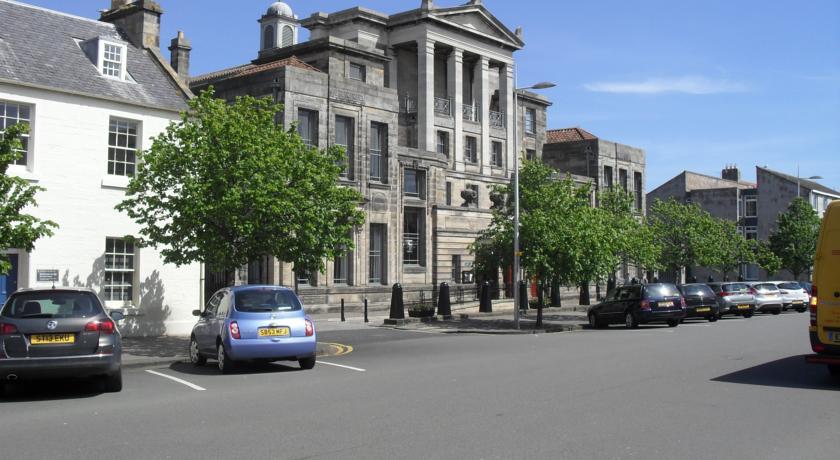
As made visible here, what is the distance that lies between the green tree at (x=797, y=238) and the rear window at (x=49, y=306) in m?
62.3

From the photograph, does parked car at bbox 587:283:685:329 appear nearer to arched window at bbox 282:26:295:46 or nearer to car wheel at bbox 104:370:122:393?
car wheel at bbox 104:370:122:393

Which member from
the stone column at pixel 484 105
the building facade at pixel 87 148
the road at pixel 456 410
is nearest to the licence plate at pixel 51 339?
the road at pixel 456 410

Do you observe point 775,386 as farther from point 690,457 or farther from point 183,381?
point 183,381

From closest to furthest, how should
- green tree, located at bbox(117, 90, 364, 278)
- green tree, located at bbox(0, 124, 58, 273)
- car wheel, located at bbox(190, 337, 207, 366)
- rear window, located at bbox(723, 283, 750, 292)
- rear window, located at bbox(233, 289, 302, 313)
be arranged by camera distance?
green tree, located at bbox(0, 124, 58, 273)
rear window, located at bbox(233, 289, 302, 313)
car wheel, located at bbox(190, 337, 207, 366)
green tree, located at bbox(117, 90, 364, 278)
rear window, located at bbox(723, 283, 750, 292)

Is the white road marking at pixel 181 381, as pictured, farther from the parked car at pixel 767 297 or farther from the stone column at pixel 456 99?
the stone column at pixel 456 99

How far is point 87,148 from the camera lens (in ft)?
68.9

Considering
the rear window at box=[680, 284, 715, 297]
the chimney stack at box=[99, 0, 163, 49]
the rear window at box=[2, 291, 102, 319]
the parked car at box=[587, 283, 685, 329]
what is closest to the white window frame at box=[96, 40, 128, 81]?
the chimney stack at box=[99, 0, 163, 49]

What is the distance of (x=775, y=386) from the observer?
39.3 ft

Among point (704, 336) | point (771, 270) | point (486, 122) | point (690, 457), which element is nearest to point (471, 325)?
point (704, 336)

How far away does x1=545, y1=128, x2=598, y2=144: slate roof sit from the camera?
59.4 meters

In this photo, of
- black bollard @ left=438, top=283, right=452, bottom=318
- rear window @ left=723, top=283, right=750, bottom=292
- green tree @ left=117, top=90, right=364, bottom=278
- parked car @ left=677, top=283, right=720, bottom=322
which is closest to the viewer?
green tree @ left=117, top=90, right=364, bottom=278

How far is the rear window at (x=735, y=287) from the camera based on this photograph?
33.4 m

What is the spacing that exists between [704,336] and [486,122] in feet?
103

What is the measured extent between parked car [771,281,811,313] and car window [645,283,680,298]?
11831 mm
